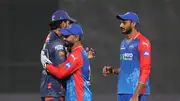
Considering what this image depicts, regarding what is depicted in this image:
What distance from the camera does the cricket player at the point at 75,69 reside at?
234 inches

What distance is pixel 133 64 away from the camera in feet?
20.9

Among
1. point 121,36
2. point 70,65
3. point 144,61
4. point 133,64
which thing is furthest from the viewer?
point 121,36

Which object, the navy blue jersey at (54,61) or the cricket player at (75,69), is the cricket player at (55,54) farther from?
the cricket player at (75,69)

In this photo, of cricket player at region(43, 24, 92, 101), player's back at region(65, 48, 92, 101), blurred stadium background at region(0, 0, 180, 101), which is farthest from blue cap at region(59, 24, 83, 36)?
blurred stadium background at region(0, 0, 180, 101)

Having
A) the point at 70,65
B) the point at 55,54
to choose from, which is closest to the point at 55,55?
the point at 55,54

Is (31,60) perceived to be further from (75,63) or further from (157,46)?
(75,63)

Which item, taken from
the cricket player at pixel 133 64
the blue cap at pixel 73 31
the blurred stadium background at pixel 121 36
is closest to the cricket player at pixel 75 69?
the blue cap at pixel 73 31

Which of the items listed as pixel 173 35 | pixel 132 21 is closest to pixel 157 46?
pixel 173 35

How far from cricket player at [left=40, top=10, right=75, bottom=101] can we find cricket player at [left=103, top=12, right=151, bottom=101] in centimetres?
67

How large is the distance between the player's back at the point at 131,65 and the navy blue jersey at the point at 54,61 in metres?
0.68

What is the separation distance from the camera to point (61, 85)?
6461 mm

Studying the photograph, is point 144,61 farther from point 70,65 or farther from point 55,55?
point 55,55

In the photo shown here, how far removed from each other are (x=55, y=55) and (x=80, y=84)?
61cm

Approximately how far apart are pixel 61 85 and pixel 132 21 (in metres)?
1.08
